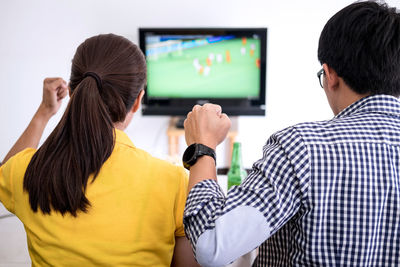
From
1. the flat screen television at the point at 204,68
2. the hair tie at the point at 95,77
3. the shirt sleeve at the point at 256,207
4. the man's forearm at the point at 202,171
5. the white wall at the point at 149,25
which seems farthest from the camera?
the white wall at the point at 149,25

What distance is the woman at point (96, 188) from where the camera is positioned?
2.67 feet

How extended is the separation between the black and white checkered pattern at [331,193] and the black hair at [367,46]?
94 mm

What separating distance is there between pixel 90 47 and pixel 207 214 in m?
0.53

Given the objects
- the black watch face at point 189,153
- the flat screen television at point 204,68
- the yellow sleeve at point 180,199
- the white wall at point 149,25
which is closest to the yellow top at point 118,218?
the yellow sleeve at point 180,199

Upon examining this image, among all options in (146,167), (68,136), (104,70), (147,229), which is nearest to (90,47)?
(104,70)

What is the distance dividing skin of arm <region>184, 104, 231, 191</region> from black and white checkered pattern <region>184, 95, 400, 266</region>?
8 centimetres

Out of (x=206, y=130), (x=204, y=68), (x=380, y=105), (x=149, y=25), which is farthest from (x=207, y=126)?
(x=149, y=25)

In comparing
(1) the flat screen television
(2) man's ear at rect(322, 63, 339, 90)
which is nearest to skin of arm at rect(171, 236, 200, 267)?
(2) man's ear at rect(322, 63, 339, 90)

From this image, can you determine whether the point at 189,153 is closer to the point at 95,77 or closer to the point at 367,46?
the point at 95,77

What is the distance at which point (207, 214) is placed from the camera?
2.10ft

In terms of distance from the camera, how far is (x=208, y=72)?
3.16 metres

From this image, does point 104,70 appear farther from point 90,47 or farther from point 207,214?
point 207,214

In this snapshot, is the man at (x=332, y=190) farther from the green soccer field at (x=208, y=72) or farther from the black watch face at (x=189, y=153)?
the green soccer field at (x=208, y=72)

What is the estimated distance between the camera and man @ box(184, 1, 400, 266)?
625 mm
